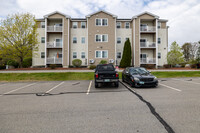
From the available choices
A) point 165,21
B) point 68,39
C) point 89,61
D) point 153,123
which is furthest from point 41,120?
point 165,21

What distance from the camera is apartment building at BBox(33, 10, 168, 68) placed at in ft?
80.4

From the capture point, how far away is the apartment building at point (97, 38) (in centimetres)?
2452

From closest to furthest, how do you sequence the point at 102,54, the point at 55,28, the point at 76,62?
the point at 76,62
the point at 102,54
the point at 55,28

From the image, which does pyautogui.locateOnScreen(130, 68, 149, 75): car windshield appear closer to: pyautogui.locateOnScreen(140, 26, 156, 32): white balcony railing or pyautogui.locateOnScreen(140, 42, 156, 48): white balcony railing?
pyautogui.locateOnScreen(140, 42, 156, 48): white balcony railing

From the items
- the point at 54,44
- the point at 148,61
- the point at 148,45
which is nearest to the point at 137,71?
the point at 148,61

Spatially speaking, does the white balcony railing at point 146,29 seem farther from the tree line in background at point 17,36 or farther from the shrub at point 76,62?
the tree line in background at point 17,36

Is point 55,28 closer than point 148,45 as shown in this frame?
Yes

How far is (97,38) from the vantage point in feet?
81.1

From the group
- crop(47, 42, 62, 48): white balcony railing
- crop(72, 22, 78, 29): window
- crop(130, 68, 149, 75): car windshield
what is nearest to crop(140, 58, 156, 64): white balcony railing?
crop(130, 68, 149, 75): car windshield

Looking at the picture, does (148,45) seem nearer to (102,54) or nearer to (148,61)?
(148,61)

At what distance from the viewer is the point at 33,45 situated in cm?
2139

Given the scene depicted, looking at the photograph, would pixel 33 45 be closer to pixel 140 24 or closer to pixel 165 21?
pixel 140 24

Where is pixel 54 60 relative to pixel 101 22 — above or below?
below

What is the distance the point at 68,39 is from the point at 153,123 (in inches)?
930
